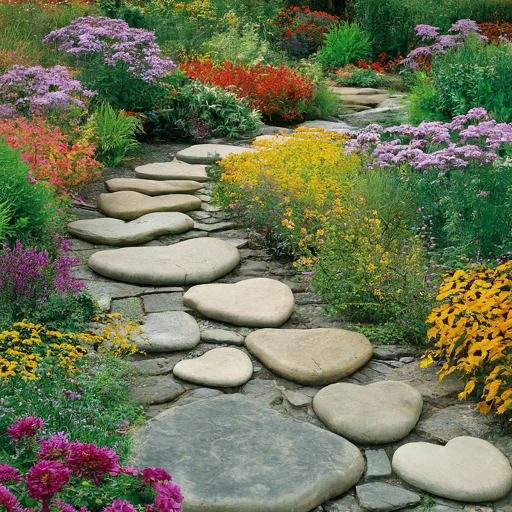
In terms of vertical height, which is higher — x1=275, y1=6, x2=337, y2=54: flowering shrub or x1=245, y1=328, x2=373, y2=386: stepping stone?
x1=275, y1=6, x2=337, y2=54: flowering shrub

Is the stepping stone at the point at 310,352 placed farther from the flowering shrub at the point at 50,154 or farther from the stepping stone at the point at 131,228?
the flowering shrub at the point at 50,154

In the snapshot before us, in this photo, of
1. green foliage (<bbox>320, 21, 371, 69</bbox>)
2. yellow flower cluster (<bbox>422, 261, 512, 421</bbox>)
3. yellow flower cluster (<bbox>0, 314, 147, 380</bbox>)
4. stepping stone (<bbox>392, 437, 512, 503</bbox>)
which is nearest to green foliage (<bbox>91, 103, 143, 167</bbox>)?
yellow flower cluster (<bbox>0, 314, 147, 380</bbox>)

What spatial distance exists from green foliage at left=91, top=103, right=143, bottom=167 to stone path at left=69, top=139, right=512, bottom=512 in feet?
7.19

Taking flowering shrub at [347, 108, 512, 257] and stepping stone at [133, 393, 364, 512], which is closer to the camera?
stepping stone at [133, 393, 364, 512]

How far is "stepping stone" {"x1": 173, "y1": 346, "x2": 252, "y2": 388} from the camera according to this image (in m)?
3.25

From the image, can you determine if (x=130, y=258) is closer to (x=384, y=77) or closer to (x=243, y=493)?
(x=243, y=493)

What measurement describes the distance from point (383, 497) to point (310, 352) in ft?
3.59

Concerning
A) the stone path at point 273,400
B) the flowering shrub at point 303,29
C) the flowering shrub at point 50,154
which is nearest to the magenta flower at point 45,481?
the stone path at point 273,400

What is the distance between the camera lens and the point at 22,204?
4.18 meters

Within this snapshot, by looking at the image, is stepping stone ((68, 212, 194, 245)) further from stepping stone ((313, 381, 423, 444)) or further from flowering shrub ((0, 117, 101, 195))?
stepping stone ((313, 381, 423, 444))

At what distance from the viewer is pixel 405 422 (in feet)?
9.52

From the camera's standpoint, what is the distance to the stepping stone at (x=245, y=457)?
240 cm

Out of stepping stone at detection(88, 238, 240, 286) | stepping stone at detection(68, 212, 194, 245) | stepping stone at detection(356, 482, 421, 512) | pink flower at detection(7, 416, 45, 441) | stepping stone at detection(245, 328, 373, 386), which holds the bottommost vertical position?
stepping stone at detection(356, 482, 421, 512)

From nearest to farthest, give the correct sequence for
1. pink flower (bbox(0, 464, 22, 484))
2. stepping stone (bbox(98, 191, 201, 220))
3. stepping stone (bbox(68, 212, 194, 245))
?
pink flower (bbox(0, 464, 22, 484))
stepping stone (bbox(68, 212, 194, 245))
stepping stone (bbox(98, 191, 201, 220))
